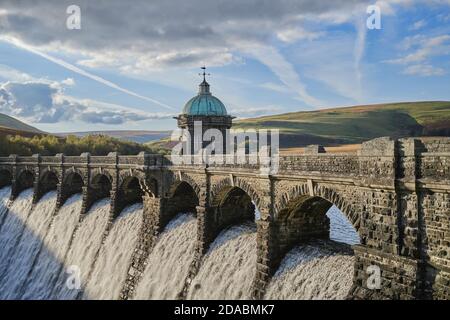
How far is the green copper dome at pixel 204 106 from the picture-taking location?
44.4m

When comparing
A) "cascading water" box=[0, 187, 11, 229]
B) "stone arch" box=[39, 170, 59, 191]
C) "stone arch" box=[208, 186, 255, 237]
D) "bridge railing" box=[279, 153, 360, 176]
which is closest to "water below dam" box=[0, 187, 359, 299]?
"cascading water" box=[0, 187, 11, 229]

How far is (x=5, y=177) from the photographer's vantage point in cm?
7150

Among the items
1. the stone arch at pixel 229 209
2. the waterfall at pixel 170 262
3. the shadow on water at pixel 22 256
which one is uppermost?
the stone arch at pixel 229 209

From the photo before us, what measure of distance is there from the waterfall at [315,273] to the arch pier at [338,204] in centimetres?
66

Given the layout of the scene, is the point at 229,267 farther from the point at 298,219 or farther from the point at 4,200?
the point at 4,200

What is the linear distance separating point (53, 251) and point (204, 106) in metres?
22.5

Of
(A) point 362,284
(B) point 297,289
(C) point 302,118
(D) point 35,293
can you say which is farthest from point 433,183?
(C) point 302,118

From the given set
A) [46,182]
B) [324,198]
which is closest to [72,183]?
[46,182]

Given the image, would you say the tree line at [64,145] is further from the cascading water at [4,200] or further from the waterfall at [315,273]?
the waterfall at [315,273]

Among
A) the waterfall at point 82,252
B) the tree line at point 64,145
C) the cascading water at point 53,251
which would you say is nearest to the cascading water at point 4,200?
the cascading water at point 53,251

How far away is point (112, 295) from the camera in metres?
33.7

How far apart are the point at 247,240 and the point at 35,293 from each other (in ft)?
82.7

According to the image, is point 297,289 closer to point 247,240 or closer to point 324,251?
point 324,251

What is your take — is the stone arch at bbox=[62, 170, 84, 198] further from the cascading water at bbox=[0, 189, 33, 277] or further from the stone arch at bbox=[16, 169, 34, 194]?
the stone arch at bbox=[16, 169, 34, 194]
